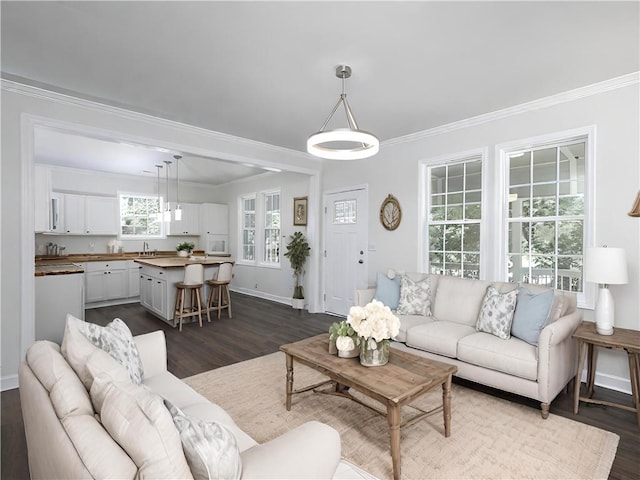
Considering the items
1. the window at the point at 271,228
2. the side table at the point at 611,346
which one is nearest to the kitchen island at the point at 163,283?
the window at the point at 271,228

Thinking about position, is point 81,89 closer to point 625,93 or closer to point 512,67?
point 512,67

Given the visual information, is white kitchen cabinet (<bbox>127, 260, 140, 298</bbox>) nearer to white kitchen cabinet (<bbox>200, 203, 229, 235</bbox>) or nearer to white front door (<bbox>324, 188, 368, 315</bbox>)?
white kitchen cabinet (<bbox>200, 203, 229, 235</bbox>)

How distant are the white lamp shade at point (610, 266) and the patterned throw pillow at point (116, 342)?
3.37 m

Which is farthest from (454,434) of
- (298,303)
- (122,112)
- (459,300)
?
(122,112)

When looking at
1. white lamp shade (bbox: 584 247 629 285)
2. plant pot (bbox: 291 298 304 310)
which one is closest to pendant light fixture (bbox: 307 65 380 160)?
white lamp shade (bbox: 584 247 629 285)

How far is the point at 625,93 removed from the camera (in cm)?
312

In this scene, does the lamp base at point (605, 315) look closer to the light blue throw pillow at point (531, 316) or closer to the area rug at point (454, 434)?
the light blue throw pillow at point (531, 316)

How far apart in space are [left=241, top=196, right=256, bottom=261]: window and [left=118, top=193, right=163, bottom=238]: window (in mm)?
1910

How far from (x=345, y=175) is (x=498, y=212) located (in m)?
2.50

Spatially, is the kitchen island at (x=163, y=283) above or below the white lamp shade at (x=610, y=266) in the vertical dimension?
below

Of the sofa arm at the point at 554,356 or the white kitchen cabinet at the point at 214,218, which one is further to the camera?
the white kitchen cabinet at the point at 214,218

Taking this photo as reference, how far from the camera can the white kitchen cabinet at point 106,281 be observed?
6547 mm

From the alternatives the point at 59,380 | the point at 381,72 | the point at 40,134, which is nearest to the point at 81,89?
the point at 40,134

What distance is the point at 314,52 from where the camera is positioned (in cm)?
267
